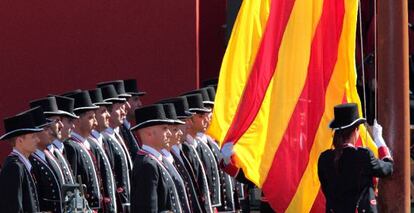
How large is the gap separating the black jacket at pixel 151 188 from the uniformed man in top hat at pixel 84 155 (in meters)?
1.81

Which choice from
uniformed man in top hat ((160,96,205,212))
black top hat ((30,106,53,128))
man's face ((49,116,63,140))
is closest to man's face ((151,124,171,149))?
uniformed man in top hat ((160,96,205,212))

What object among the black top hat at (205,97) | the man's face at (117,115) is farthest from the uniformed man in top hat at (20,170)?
the black top hat at (205,97)

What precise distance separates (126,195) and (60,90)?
9.92 feet

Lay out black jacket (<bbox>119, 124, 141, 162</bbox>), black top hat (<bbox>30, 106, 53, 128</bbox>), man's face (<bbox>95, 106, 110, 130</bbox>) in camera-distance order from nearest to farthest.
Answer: black top hat (<bbox>30, 106, 53, 128</bbox>) < man's face (<bbox>95, 106, 110, 130</bbox>) < black jacket (<bbox>119, 124, 141, 162</bbox>)

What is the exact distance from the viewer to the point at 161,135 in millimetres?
9547

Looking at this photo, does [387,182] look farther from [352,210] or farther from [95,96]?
[95,96]

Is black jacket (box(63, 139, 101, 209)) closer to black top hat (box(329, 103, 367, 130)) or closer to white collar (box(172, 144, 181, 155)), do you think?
white collar (box(172, 144, 181, 155))

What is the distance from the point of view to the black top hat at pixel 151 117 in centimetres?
953

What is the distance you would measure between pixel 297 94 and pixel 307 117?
7.1 inches

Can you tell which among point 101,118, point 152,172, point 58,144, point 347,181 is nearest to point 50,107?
point 58,144

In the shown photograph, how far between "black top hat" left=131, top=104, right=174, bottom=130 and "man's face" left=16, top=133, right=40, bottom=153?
781 mm

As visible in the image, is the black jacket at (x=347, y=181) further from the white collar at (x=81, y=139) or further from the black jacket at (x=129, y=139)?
the black jacket at (x=129, y=139)

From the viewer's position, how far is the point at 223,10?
15.6 m

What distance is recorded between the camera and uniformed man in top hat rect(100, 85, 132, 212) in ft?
37.9
